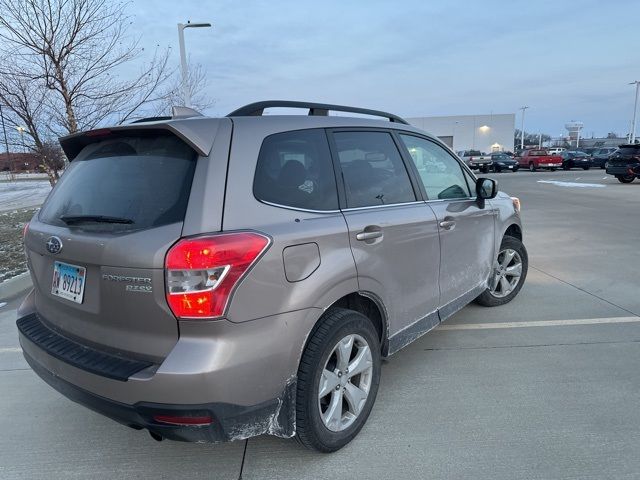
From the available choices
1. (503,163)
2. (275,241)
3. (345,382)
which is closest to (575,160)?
(503,163)

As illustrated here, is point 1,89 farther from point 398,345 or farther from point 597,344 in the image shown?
point 597,344

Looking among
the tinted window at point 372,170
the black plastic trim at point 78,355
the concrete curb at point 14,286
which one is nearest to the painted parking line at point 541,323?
the tinted window at point 372,170

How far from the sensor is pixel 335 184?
2670 millimetres

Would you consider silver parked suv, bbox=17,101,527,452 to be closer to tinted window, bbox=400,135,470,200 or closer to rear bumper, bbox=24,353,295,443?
rear bumper, bbox=24,353,295,443

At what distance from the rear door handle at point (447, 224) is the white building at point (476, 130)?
69339 mm

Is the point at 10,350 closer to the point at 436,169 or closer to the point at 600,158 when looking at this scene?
the point at 436,169

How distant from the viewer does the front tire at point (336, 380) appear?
235 cm

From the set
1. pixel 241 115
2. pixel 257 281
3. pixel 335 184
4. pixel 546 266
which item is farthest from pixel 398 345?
pixel 546 266

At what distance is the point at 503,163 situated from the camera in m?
38.7

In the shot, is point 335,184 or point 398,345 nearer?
point 335,184

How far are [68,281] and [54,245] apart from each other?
0.66 ft

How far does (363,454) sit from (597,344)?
253 cm

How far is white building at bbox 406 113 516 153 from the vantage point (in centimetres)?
6994

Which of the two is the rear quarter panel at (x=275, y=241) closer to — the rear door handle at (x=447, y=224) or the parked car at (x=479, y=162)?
the rear door handle at (x=447, y=224)
